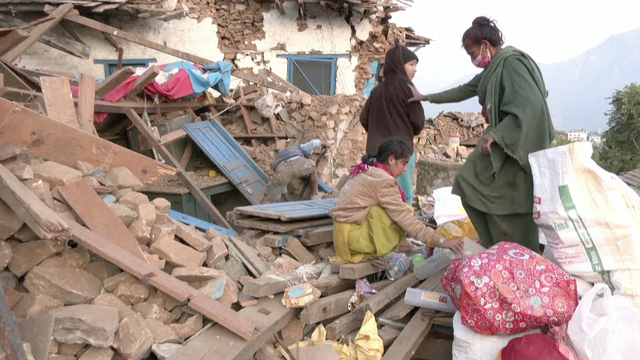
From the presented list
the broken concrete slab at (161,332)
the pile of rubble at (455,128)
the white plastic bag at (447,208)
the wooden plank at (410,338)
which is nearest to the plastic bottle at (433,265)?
the wooden plank at (410,338)

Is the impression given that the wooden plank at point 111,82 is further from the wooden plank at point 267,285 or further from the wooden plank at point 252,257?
the wooden plank at point 267,285

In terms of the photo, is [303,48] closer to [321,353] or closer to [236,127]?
[236,127]

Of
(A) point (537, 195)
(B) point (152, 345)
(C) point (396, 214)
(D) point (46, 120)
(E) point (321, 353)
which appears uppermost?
(D) point (46, 120)

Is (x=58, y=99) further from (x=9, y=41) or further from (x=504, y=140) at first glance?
(x=9, y=41)

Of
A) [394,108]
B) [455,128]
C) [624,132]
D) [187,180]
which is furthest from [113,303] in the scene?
[624,132]

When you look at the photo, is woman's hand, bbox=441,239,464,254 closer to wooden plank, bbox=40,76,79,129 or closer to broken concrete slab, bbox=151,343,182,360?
broken concrete slab, bbox=151,343,182,360

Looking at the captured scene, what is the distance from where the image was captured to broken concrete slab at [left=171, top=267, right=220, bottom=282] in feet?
8.68

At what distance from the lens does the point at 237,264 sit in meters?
3.20

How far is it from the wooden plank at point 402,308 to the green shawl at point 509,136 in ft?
1.99

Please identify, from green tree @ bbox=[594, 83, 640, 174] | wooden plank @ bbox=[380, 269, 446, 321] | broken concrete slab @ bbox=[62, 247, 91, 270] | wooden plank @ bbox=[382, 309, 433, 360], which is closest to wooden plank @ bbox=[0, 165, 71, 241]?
broken concrete slab @ bbox=[62, 247, 91, 270]

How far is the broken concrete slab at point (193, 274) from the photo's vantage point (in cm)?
264

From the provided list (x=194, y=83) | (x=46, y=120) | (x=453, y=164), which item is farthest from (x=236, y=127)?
(x=46, y=120)

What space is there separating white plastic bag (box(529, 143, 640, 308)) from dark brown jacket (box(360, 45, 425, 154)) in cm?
181

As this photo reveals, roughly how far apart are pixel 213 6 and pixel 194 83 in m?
5.01
